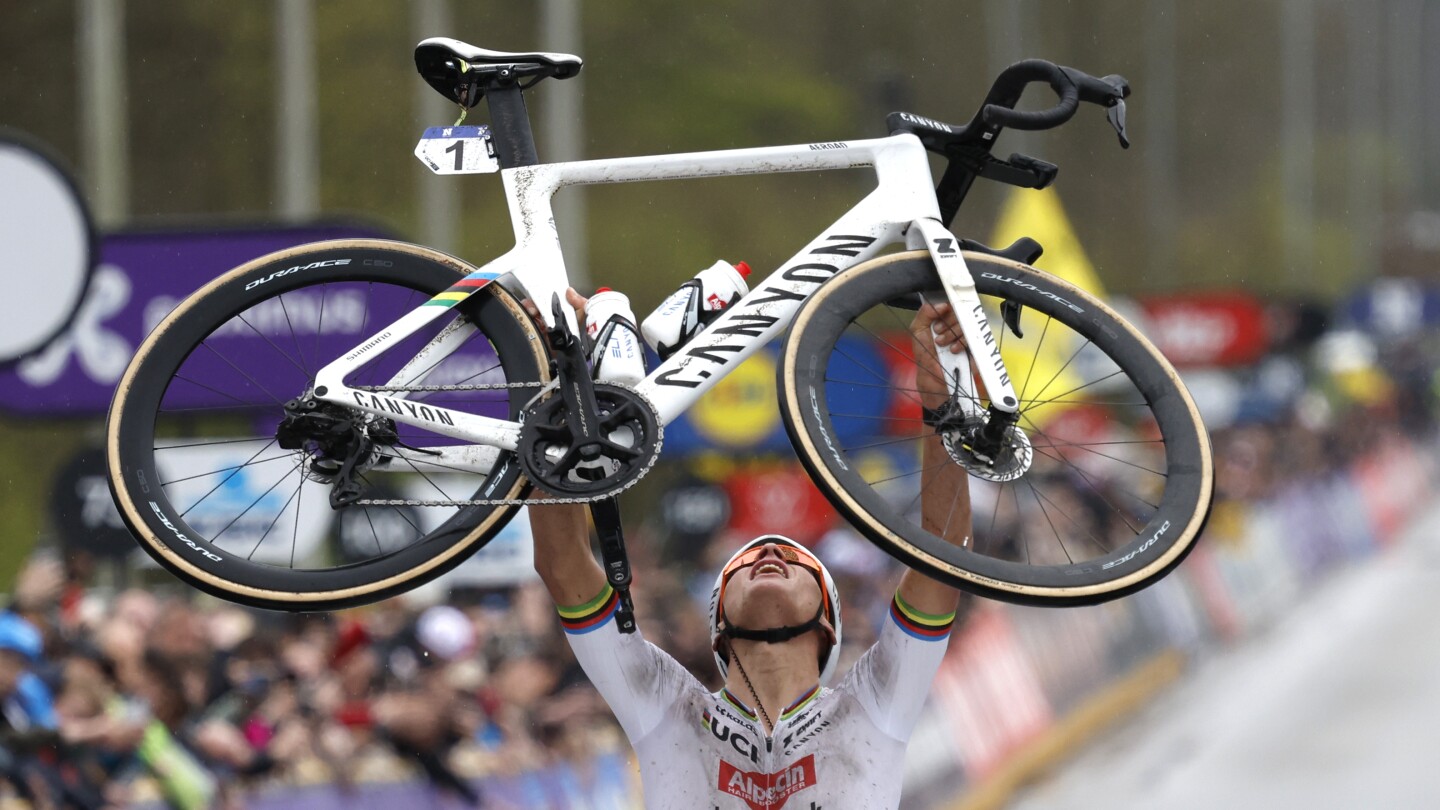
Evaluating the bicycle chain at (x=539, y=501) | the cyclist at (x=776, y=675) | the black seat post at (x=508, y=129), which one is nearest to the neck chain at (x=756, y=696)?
the cyclist at (x=776, y=675)

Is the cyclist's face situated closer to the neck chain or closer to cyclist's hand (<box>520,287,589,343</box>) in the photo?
the neck chain

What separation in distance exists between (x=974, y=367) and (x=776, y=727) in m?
0.86

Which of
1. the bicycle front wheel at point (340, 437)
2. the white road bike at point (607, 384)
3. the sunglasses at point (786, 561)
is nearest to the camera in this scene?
the white road bike at point (607, 384)

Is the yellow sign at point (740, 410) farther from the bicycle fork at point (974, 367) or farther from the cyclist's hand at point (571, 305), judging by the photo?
the bicycle fork at point (974, 367)

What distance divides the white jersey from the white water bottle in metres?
0.48

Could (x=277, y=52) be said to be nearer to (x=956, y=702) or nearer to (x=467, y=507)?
(x=956, y=702)

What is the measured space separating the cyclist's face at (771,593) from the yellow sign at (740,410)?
22.9ft

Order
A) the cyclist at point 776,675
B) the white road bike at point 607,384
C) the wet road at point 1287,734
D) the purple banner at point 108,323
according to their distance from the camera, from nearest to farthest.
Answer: the white road bike at point 607,384 < the cyclist at point 776,675 < the purple banner at point 108,323 < the wet road at point 1287,734

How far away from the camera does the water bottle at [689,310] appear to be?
3549 millimetres

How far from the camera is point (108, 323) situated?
24.8ft

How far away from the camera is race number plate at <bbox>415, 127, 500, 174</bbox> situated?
143 inches

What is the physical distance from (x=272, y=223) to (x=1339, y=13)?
19.5 m

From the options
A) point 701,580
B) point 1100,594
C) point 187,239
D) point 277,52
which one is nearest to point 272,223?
point 187,239

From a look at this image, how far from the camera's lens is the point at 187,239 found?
7.36 metres
